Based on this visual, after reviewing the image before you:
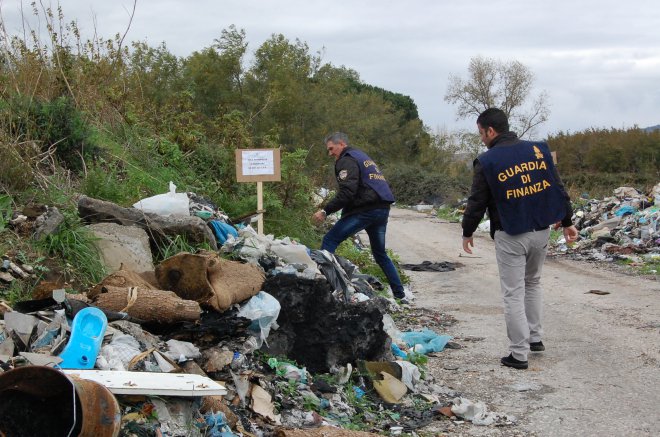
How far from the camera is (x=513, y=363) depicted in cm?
646

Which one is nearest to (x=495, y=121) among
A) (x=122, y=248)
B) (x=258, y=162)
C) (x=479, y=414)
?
(x=479, y=414)

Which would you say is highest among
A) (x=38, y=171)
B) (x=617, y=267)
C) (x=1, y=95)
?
(x=1, y=95)

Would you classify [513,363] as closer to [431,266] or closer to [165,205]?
[165,205]

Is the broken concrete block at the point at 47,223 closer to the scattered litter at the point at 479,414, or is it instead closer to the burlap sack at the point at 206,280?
the burlap sack at the point at 206,280

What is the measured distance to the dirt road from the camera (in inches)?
201

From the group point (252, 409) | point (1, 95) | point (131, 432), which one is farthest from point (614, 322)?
point (1, 95)

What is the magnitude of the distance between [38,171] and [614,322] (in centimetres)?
615

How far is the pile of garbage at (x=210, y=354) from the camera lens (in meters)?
3.51

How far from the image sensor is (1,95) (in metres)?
9.08

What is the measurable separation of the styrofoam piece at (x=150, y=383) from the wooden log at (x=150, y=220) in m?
3.22

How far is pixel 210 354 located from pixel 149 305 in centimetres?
55

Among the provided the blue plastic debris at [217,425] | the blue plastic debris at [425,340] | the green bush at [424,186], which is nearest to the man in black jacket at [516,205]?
the blue plastic debris at [425,340]

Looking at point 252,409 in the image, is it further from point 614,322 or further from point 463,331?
point 614,322

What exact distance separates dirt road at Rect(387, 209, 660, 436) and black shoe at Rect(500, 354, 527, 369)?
5 centimetres
